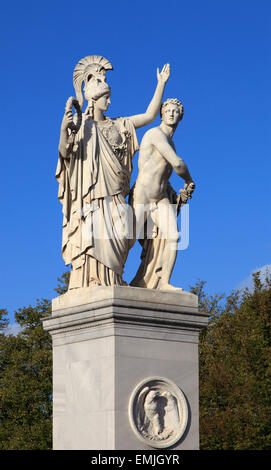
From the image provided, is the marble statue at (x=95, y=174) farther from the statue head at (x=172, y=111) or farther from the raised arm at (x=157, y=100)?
the statue head at (x=172, y=111)

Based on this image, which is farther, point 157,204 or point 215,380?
point 215,380

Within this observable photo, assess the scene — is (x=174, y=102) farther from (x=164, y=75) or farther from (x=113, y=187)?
(x=113, y=187)

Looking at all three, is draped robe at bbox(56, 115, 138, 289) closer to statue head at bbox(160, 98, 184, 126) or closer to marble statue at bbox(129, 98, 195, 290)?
marble statue at bbox(129, 98, 195, 290)

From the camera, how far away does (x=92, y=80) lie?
15367mm

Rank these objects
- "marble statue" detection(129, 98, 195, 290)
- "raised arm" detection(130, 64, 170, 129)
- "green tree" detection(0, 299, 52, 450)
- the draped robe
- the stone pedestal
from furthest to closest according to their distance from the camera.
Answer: "green tree" detection(0, 299, 52, 450) → "raised arm" detection(130, 64, 170, 129) → "marble statue" detection(129, 98, 195, 290) → the draped robe → the stone pedestal

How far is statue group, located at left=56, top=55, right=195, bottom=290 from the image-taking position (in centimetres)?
1427

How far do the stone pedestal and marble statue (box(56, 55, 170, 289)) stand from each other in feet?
2.00

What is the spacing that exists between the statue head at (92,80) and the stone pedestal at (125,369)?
11.2ft

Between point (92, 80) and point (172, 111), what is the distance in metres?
1.49

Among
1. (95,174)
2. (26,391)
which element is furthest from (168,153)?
(26,391)

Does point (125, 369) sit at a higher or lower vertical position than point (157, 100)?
lower

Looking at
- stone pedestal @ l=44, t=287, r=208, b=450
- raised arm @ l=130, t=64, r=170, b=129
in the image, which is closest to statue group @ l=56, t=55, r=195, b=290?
raised arm @ l=130, t=64, r=170, b=129

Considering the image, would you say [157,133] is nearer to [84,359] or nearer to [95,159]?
[95,159]

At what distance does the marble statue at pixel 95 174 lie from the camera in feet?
46.6
